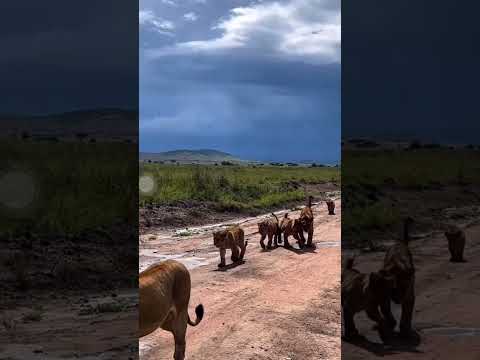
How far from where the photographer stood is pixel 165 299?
2.65 m

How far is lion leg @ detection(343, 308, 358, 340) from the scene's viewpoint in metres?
2.14

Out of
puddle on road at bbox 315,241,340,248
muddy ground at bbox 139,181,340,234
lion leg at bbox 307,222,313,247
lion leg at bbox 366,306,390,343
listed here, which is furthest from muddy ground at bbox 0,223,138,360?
muddy ground at bbox 139,181,340,234

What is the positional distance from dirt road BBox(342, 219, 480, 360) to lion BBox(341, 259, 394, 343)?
34 millimetres

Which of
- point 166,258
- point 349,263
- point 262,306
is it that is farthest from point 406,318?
point 166,258

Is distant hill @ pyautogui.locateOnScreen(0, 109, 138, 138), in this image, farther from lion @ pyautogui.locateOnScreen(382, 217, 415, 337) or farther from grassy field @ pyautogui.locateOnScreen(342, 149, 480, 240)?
lion @ pyautogui.locateOnScreen(382, 217, 415, 337)

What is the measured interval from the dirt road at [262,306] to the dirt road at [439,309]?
2.49m

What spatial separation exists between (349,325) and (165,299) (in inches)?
39.9

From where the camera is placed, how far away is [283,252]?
10.5 m

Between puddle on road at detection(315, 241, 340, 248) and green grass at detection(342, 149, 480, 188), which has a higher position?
green grass at detection(342, 149, 480, 188)

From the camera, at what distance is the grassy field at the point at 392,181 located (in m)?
2.24

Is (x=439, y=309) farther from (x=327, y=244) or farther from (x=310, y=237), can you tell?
(x=327, y=244)

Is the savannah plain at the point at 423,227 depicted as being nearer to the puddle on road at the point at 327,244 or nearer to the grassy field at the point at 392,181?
the grassy field at the point at 392,181

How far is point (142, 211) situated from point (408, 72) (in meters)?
13.8

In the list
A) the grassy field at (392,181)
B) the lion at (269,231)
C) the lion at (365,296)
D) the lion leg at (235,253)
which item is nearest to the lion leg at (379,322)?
the lion at (365,296)
